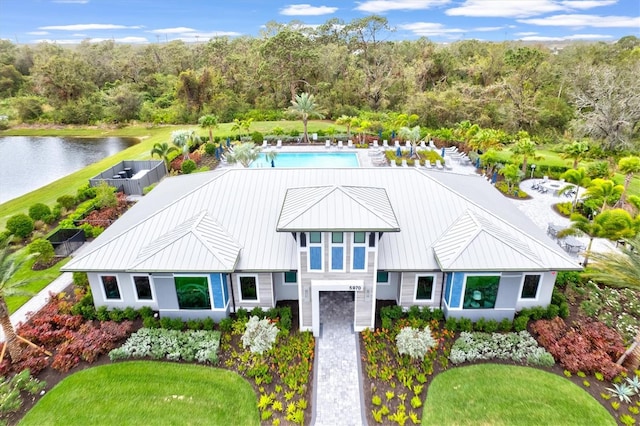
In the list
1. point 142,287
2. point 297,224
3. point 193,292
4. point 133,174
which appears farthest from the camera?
point 133,174

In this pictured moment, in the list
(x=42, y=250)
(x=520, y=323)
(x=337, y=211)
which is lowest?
(x=520, y=323)

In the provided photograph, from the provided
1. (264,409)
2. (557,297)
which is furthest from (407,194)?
(264,409)

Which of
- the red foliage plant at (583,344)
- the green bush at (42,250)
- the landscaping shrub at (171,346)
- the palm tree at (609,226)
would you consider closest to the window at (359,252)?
the landscaping shrub at (171,346)

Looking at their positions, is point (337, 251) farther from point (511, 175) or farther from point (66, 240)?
point (511, 175)

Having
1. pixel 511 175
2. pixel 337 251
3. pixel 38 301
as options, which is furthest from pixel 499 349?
pixel 38 301

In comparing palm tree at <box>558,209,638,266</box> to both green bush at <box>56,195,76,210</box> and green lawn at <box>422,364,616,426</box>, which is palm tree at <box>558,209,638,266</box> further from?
green bush at <box>56,195,76,210</box>

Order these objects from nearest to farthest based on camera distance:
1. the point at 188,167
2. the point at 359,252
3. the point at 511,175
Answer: the point at 359,252, the point at 511,175, the point at 188,167

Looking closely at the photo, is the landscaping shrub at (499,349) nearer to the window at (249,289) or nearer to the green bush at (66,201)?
the window at (249,289)
